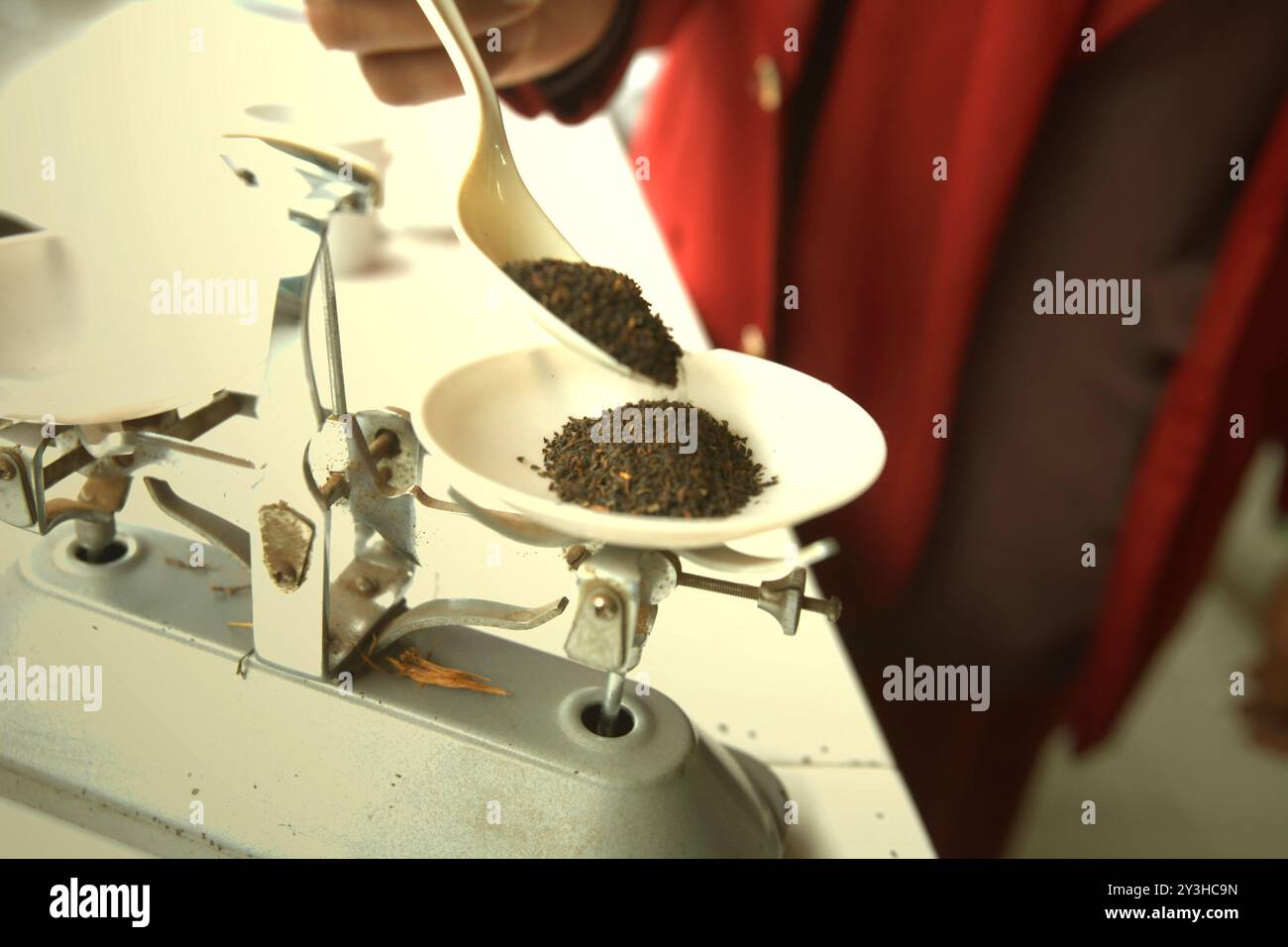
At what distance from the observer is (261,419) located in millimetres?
702

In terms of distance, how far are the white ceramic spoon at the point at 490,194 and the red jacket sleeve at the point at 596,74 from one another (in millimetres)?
667

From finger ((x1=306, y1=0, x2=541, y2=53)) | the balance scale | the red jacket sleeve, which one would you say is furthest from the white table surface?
the red jacket sleeve

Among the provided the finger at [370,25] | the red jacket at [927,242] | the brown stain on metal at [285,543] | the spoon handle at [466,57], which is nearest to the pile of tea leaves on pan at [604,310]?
the spoon handle at [466,57]

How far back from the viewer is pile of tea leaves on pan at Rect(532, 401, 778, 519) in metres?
0.62

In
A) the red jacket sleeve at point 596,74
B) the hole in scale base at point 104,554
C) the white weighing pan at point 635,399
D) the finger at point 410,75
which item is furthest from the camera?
the red jacket sleeve at point 596,74

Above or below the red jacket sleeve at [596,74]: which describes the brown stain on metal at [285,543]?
below

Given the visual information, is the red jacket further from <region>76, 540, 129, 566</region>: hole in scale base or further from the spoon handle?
<region>76, 540, 129, 566</region>: hole in scale base

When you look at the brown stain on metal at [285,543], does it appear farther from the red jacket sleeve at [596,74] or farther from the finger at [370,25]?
the red jacket sleeve at [596,74]

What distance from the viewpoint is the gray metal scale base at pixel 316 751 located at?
28.8 inches

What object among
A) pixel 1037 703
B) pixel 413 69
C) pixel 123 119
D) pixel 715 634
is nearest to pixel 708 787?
pixel 715 634

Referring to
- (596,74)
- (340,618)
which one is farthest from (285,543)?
(596,74)

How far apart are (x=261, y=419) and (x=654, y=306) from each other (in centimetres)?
83

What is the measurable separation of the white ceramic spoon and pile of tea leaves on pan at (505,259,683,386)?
0.01m

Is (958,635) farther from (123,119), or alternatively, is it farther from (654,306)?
(123,119)
